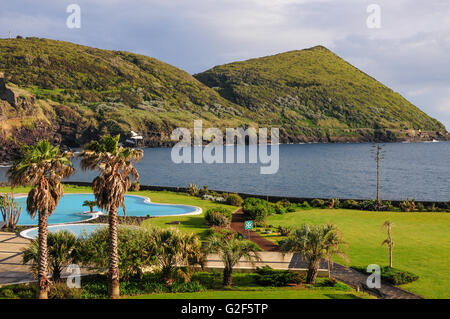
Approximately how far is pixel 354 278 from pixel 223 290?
27.1 ft

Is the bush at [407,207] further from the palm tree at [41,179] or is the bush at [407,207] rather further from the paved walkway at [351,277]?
the palm tree at [41,179]

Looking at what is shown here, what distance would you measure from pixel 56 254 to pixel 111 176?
6.64m

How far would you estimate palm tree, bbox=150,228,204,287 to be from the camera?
21562 millimetres

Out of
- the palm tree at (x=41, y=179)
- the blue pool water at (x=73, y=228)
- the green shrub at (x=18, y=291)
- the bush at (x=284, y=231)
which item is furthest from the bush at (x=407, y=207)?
the green shrub at (x=18, y=291)

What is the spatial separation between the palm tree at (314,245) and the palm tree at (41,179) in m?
13.6

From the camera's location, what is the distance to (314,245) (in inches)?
867

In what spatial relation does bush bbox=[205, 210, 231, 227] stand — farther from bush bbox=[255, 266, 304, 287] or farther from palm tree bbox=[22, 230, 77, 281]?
palm tree bbox=[22, 230, 77, 281]

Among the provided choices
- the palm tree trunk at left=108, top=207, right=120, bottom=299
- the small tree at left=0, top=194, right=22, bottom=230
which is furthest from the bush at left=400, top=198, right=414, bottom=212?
the small tree at left=0, top=194, right=22, bottom=230

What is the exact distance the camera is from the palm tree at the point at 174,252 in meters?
21.6

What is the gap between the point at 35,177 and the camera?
18.1m

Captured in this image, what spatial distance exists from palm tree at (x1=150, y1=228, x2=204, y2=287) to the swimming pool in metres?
19.1

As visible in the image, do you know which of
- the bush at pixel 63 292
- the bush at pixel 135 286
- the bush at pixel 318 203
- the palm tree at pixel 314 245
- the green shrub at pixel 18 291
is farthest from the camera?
the bush at pixel 318 203

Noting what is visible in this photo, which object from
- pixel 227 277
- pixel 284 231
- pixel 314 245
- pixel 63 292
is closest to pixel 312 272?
pixel 314 245
